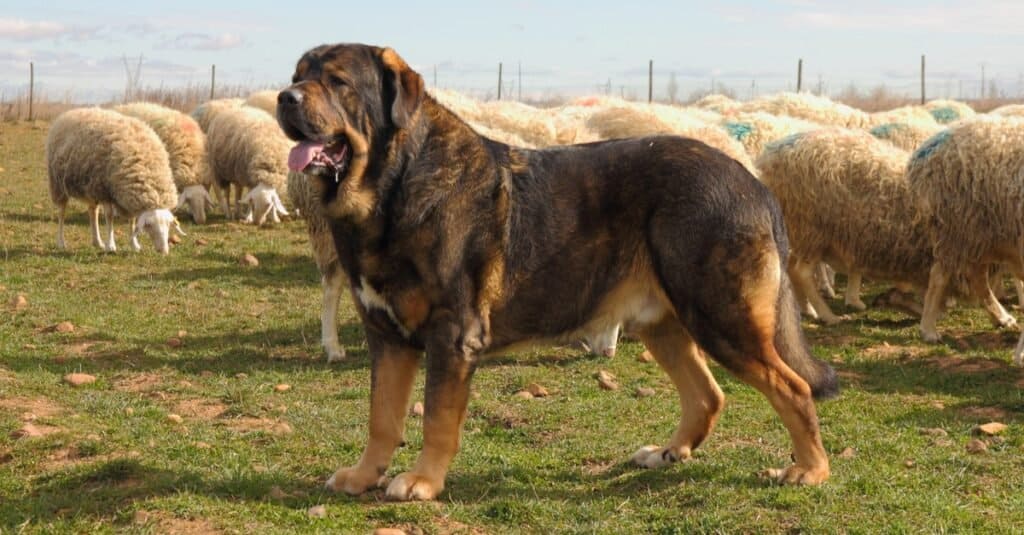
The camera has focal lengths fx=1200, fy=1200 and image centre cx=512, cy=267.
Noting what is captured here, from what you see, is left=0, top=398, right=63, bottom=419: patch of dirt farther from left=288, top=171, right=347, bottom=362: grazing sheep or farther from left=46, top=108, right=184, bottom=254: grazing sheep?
left=46, top=108, right=184, bottom=254: grazing sheep

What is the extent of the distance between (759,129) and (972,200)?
3.78m

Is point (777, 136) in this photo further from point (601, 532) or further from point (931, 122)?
point (601, 532)

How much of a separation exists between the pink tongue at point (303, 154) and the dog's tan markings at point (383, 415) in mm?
907

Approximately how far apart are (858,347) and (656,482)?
4759mm

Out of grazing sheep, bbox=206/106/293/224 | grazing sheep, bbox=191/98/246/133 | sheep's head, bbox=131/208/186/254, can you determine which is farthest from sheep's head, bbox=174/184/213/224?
grazing sheep, bbox=191/98/246/133

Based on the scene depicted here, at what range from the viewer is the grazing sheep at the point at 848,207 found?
10.4 meters

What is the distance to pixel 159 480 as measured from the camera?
5.14m

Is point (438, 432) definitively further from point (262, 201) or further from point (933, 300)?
point (262, 201)

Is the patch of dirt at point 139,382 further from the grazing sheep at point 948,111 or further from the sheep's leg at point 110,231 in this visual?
the grazing sheep at point 948,111

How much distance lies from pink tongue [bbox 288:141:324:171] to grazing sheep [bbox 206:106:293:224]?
37.7 feet

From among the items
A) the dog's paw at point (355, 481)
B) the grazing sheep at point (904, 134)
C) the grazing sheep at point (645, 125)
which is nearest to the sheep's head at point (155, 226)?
the grazing sheep at point (645, 125)

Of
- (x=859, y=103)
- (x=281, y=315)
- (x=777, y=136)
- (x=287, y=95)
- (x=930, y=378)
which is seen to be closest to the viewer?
(x=287, y=95)

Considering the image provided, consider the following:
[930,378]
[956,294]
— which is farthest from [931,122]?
[930,378]

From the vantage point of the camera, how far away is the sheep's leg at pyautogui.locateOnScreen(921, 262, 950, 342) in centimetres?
980
